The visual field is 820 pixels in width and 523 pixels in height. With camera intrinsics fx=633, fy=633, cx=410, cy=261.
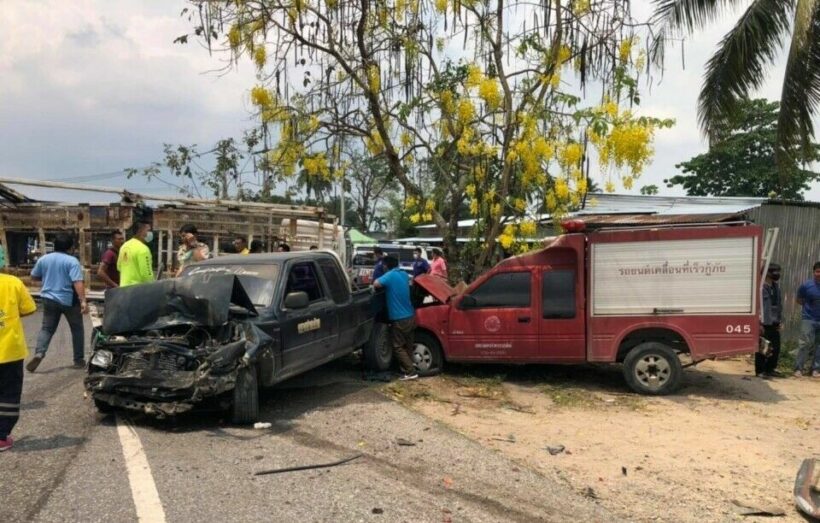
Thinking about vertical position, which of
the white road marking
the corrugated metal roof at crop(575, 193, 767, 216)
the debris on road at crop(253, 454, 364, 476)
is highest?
the corrugated metal roof at crop(575, 193, 767, 216)

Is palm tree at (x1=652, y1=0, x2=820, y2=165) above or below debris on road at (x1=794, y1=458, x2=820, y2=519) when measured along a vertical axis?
above

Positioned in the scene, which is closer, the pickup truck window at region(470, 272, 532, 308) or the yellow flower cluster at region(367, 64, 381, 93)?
the pickup truck window at region(470, 272, 532, 308)

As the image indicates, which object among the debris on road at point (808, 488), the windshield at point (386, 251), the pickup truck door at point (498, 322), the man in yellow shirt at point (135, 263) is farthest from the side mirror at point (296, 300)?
the windshield at point (386, 251)

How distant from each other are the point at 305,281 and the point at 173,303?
180cm

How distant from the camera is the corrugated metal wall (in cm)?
1327

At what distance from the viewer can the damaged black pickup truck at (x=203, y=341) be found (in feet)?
18.8

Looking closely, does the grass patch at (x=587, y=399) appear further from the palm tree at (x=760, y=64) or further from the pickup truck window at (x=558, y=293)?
the palm tree at (x=760, y=64)

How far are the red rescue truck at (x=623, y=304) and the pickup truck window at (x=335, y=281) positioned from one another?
1.37 metres

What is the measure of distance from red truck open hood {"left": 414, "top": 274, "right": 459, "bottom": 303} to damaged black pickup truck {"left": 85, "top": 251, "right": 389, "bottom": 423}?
218 cm

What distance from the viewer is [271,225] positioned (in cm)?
1638

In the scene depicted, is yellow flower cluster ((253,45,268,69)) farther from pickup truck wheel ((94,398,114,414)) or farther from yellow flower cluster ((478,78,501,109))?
pickup truck wheel ((94,398,114,414))

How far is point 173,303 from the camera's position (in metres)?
6.23

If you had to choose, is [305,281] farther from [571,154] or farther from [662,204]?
[662,204]

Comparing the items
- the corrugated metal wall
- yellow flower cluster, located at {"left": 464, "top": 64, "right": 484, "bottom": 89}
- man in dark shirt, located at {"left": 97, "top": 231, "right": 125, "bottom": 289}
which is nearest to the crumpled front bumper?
man in dark shirt, located at {"left": 97, "top": 231, "right": 125, "bottom": 289}
